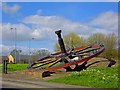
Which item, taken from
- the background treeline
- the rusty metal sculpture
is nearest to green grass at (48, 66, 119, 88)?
the rusty metal sculpture

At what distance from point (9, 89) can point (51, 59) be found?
1959 centimetres

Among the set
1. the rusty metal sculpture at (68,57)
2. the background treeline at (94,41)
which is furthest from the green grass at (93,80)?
the background treeline at (94,41)

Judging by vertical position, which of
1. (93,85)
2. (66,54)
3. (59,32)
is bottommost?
(93,85)

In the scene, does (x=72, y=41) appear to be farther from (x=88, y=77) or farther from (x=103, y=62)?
(x=88, y=77)

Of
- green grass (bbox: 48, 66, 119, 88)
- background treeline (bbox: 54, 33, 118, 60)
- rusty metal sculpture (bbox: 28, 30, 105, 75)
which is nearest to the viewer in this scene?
green grass (bbox: 48, 66, 119, 88)

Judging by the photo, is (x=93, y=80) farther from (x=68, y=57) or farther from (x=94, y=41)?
(x=94, y=41)

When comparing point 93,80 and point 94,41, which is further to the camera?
point 94,41

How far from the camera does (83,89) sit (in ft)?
53.8

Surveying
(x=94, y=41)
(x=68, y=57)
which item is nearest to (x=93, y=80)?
(x=68, y=57)

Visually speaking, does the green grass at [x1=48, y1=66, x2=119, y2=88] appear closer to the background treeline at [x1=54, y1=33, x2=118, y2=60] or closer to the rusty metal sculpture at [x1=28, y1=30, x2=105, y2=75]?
the rusty metal sculpture at [x1=28, y1=30, x2=105, y2=75]

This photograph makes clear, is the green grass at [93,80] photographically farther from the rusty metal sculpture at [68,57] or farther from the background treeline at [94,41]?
the background treeline at [94,41]

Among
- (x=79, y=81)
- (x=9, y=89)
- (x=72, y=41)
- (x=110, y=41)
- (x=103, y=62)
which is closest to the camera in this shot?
(x=9, y=89)

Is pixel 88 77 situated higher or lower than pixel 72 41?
lower

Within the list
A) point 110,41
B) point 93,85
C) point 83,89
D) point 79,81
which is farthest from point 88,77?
point 110,41
